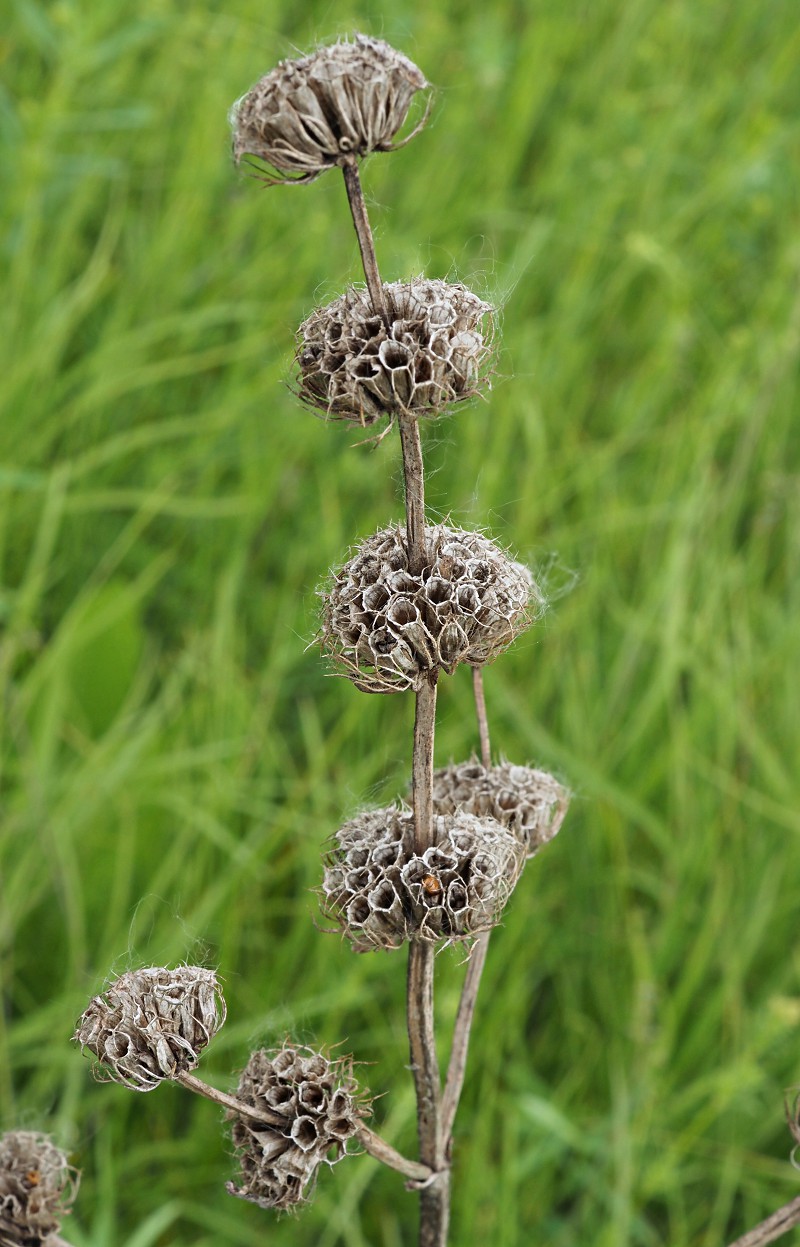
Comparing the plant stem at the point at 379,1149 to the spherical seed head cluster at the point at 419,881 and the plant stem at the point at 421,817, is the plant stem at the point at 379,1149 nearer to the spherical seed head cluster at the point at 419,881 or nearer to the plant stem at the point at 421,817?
the plant stem at the point at 421,817

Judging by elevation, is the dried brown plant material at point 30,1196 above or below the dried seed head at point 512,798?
below

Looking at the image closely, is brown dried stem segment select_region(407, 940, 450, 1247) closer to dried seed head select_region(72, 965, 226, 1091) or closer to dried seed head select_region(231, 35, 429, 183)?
dried seed head select_region(72, 965, 226, 1091)

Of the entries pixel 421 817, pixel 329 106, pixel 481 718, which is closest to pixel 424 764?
pixel 421 817

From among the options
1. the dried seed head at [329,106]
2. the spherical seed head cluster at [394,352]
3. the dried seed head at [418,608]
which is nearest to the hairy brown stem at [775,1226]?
the dried seed head at [418,608]

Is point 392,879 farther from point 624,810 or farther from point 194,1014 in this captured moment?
point 624,810

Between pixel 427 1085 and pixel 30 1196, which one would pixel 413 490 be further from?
pixel 30 1196

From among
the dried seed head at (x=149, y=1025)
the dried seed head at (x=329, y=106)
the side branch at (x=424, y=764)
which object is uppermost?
the dried seed head at (x=329, y=106)
